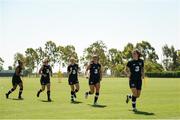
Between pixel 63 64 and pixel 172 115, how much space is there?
114 metres

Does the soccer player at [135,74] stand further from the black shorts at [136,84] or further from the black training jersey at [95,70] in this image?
the black training jersey at [95,70]

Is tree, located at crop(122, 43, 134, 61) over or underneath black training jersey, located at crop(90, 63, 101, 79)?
over

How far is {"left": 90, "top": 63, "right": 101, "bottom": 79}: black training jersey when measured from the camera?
19.2 metres

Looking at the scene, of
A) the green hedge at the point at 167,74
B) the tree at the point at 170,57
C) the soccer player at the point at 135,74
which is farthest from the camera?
the tree at the point at 170,57

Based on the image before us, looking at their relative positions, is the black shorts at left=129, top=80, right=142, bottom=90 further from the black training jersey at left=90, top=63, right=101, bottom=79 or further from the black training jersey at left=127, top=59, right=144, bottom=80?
the black training jersey at left=90, top=63, right=101, bottom=79

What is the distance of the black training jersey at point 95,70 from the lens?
19156 mm

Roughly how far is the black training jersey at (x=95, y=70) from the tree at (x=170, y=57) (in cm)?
14330

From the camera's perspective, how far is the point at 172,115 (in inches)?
561

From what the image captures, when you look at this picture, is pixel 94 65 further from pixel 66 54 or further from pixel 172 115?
pixel 66 54

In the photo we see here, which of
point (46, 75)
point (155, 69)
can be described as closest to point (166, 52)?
point (155, 69)

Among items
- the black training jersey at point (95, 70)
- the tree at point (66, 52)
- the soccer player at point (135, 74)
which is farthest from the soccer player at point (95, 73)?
the tree at point (66, 52)

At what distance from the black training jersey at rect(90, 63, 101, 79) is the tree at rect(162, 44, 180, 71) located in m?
143

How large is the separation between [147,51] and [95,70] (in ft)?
400

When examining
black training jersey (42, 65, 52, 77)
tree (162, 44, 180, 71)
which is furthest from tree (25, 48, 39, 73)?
black training jersey (42, 65, 52, 77)
